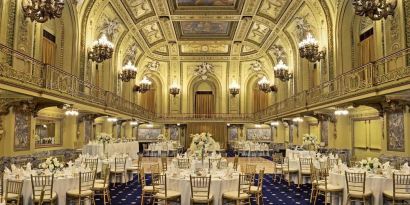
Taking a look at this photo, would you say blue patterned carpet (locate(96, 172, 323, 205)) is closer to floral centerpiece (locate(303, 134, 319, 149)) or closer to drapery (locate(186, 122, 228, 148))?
floral centerpiece (locate(303, 134, 319, 149))

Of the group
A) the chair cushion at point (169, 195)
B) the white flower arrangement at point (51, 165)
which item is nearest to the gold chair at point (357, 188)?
the chair cushion at point (169, 195)

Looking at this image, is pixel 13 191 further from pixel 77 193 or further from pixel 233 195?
pixel 233 195

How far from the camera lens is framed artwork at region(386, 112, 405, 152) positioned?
11.7 m

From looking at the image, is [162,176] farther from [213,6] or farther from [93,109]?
[213,6]

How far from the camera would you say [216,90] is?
33.8m

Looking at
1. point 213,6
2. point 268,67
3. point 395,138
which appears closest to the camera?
point 395,138

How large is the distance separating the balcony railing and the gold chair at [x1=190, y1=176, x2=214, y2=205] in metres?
5.32

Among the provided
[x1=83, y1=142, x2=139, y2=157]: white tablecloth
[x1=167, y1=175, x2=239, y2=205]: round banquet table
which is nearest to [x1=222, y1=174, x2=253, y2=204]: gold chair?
[x1=167, y1=175, x2=239, y2=205]: round banquet table

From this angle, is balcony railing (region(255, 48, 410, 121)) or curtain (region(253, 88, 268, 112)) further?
curtain (region(253, 88, 268, 112))

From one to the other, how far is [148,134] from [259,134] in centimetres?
972

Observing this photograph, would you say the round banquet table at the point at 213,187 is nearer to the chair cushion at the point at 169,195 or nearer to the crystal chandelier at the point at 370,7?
the chair cushion at the point at 169,195

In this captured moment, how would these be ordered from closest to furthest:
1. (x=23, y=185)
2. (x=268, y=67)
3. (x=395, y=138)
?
1. (x=23, y=185)
2. (x=395, y=138)
3. (x=268, y=67)

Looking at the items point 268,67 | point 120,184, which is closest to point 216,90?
point 268,67

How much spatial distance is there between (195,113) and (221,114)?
8.22ft
